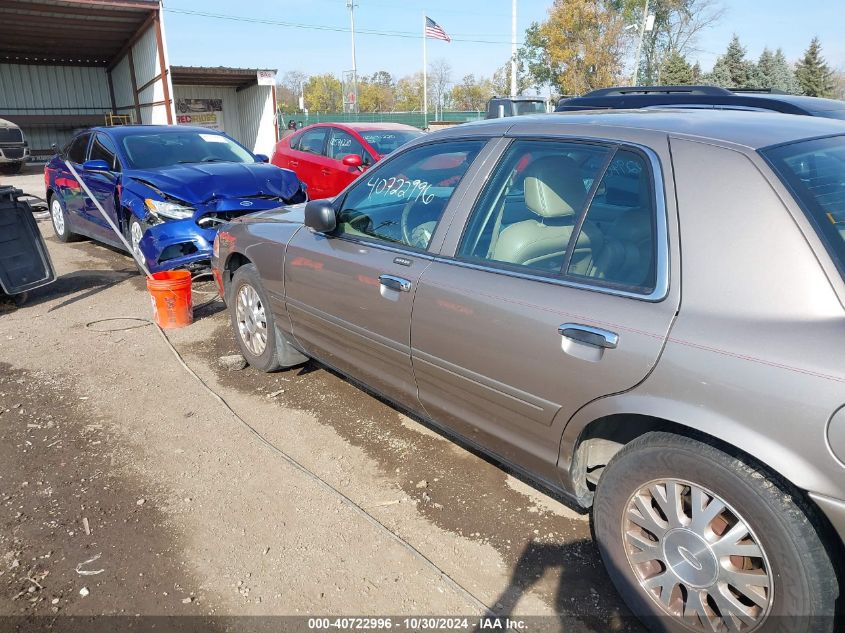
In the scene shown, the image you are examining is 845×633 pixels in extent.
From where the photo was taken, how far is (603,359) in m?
2.21

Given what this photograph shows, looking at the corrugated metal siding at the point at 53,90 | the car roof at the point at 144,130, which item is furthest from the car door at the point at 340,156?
the corrugated metal siding at the point at 53,90

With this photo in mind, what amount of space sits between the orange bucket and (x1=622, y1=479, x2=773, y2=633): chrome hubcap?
4619 millimetres

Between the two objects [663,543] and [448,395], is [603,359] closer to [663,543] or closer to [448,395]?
[663,543]

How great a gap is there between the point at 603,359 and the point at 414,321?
1.03 m

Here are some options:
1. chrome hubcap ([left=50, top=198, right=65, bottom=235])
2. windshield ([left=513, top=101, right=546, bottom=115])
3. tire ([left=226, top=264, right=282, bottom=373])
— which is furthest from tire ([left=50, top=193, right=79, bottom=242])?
windshield ([left=513, top=101, right=546, bottom=115])

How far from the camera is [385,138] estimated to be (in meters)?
10.5

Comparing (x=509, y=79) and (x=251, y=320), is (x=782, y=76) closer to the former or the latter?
(x=509, y=79)

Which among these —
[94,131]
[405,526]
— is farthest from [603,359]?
[94,131]

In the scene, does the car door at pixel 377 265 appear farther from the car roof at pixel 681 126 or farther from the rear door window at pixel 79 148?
the rear door window at pixel 79 148

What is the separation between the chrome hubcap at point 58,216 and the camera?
30.9ft

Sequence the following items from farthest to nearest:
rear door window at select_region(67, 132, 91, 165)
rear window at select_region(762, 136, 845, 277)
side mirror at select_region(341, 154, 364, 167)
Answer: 1. side mirror at select_region(341, 154, 364, 167)
2. rear door window at select_region(67, 132, 91, 165)
3. rear window at select_region(762, 136, 845, 277)

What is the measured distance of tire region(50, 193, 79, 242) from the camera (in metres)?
9.31

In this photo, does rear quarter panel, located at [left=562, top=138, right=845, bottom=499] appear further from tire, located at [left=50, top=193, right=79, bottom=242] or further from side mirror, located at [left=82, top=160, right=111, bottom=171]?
tire, located at [left=50, top=193, right=79, bottom=242]

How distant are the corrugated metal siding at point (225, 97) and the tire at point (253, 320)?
76.7 feet
